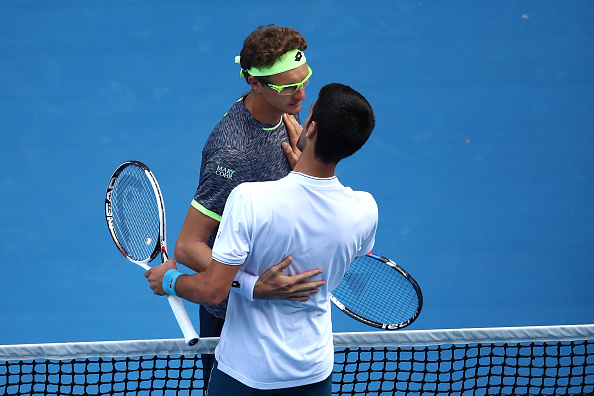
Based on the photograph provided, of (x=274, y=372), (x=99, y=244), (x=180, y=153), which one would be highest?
(x=274, y=372)

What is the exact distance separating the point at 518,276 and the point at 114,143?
11.1 ft

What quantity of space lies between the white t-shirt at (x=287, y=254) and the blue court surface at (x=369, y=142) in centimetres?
298

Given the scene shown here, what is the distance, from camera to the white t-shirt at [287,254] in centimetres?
178

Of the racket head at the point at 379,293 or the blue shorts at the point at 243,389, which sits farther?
the racket head at the point at 379,293

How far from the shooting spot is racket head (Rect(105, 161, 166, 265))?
2834 mm

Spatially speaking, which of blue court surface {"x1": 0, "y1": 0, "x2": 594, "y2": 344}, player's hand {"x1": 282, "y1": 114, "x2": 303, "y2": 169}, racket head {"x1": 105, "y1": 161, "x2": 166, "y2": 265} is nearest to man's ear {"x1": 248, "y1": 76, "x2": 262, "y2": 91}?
player's hand {"x1": 282, "y1": 114, "x2": 303, "y2": 169}

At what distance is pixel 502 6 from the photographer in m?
6.23

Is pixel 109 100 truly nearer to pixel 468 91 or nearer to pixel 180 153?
pixel 180 153

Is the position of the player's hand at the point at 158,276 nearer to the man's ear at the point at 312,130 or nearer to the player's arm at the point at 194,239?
the player's arm at the point at 194,239

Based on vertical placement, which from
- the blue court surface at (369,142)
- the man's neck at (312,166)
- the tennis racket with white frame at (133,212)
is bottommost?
the blue court surface at (369,142)

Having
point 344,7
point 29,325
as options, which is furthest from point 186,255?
point 344,7

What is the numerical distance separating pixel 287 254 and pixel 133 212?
124cm

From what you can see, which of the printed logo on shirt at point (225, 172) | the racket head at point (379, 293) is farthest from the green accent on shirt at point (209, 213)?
the racket head at point (379, 293)

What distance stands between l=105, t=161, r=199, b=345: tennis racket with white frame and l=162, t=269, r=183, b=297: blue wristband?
2.09 ft
